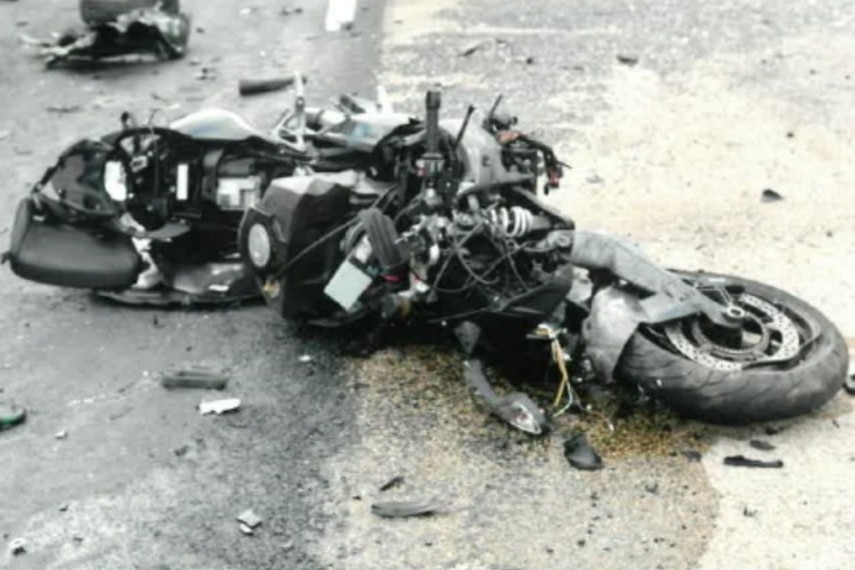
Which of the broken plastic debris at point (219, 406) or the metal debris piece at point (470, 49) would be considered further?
the metal debris piece at point (470, 49)

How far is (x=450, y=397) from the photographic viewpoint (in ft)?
22.1

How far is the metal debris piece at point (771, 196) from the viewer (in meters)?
8.95

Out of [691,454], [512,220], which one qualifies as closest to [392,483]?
[691,454]

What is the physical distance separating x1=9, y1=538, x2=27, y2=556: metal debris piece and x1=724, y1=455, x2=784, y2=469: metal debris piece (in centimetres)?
306

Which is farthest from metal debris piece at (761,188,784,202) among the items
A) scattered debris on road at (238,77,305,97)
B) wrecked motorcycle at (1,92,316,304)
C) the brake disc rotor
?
scattered debris on road at (238,77,305,97)

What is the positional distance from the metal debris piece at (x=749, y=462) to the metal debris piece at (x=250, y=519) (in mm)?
2091

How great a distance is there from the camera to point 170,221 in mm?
7801

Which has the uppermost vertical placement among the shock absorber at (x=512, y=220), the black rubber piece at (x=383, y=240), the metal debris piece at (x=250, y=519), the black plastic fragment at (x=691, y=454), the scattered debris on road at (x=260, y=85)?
the shock absorber at (x=512, y=220)

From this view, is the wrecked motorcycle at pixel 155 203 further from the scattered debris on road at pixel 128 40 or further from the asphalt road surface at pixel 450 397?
the scattered debris on road at pixel 128 40

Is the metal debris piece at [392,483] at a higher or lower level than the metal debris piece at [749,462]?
lower

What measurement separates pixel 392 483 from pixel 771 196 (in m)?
4.08

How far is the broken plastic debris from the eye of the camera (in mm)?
6699

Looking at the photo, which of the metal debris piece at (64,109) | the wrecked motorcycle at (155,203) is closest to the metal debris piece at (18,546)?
the wrecked motorcycle at (155,203)

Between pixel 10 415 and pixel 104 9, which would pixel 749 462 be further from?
pixel 104 9
